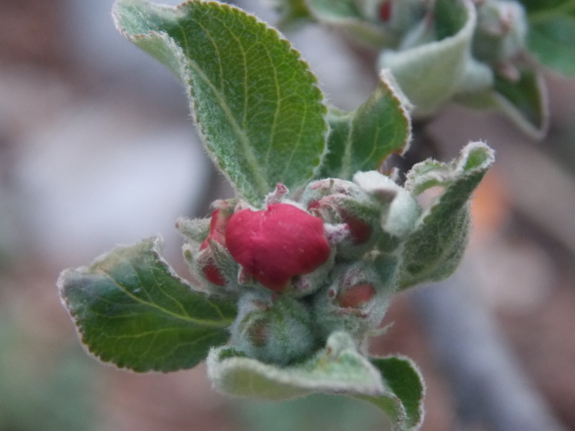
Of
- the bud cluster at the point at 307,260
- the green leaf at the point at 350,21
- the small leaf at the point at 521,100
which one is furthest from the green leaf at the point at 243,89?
the small leaf at the point at 521,100

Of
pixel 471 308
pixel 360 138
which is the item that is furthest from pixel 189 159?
pixel 360 138

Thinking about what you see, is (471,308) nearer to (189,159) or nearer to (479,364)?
(479,364)

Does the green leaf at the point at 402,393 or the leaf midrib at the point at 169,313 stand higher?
the leaf midrib at the point at 169,313

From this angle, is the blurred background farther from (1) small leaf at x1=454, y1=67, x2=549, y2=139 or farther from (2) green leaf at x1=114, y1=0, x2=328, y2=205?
(2) green leaf at x1=114, y1=0, x2=328, y2=205

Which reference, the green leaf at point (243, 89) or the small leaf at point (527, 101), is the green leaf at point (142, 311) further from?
the small leaf at point (527, 101)

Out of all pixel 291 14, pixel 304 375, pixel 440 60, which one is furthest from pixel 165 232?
pixel 304 375

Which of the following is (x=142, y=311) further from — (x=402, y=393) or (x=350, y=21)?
(x=350, y=21)
